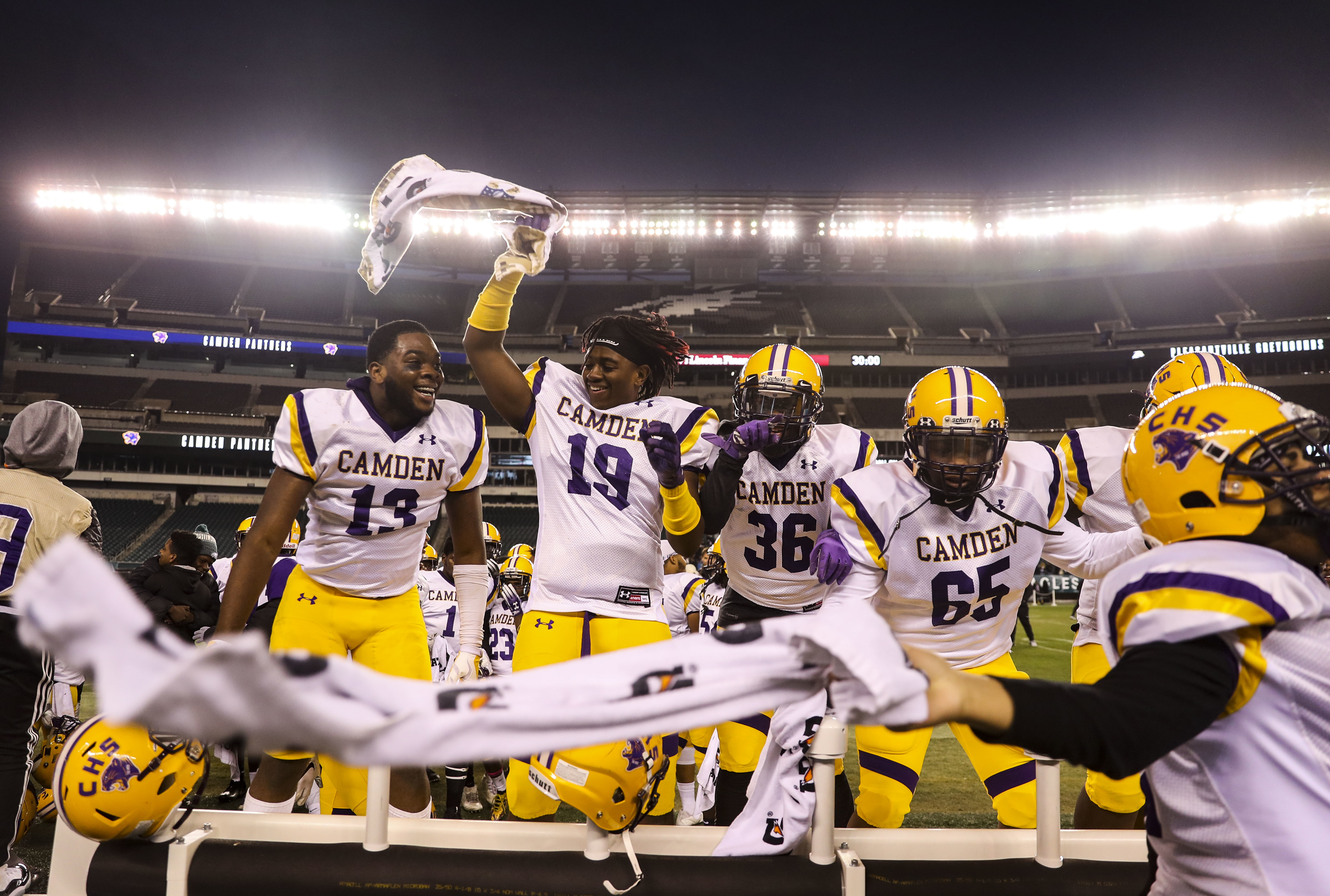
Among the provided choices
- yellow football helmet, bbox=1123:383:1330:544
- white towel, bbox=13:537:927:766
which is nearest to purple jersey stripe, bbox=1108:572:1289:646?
yellow football helmet, bbox=1123:383:1330:544

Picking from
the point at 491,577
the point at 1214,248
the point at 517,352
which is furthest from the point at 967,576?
the point at 1214,248

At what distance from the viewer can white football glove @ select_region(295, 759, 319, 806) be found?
5.14m

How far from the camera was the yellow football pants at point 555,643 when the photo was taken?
324 cm

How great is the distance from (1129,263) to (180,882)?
128ft

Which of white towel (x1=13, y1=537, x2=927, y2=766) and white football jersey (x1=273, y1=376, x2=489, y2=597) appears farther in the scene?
white football jersey (x1=273, y1=376, x2=489, y2=597)

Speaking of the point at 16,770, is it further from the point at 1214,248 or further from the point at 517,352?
the point at 1214,248

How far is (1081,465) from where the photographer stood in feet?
14.5

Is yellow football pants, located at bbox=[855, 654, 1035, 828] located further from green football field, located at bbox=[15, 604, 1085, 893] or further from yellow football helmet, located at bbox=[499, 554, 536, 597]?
yellow football helmet, located at bbox=[499, 554, 536, 597]

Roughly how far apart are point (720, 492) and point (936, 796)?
399cm

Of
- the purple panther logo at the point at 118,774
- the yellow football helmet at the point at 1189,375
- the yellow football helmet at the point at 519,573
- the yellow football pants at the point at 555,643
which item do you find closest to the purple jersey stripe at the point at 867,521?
the yellow football pants at the point at 555,643

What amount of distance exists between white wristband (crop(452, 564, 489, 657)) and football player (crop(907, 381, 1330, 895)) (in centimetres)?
283

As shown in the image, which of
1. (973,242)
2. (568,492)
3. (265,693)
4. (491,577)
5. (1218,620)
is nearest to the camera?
(265,693)

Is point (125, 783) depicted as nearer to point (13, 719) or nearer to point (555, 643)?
point (13, 719)

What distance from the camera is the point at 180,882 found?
2883 millimetres
